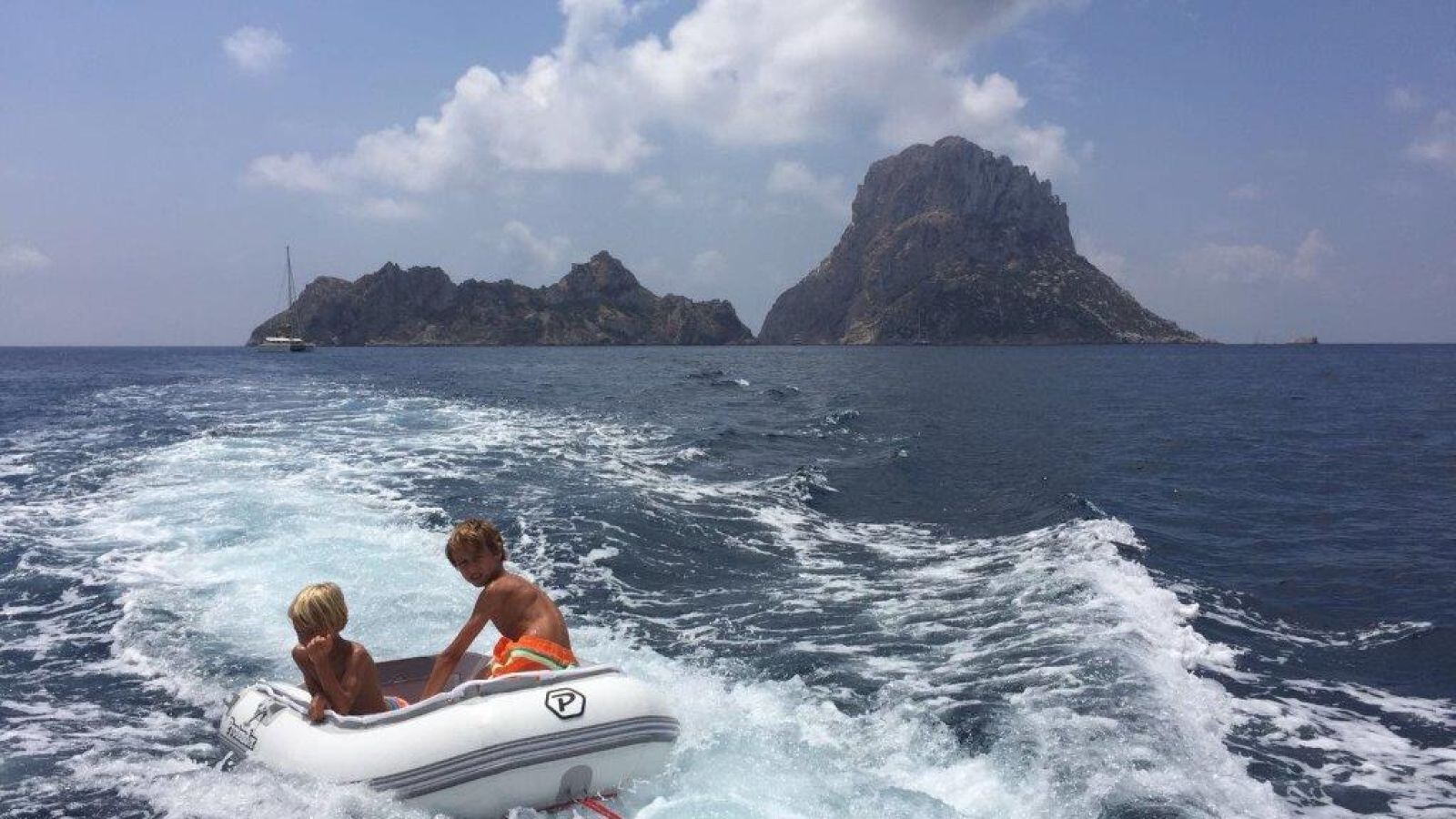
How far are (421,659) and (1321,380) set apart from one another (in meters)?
80.9

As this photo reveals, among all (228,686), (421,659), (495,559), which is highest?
(495,559)

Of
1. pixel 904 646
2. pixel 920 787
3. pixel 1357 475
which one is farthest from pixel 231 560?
pixel 1357 475

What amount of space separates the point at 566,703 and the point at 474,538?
1371 millimetres

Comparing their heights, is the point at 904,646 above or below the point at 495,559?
below

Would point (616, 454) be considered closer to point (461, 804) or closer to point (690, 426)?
point (690, 426)

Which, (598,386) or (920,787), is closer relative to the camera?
(920,787)

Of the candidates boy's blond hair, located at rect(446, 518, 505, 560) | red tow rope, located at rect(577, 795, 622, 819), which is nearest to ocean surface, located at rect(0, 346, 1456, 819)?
red tow rope, located at rect(577, 795, 622, 819)

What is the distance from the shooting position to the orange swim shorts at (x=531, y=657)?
687 cm

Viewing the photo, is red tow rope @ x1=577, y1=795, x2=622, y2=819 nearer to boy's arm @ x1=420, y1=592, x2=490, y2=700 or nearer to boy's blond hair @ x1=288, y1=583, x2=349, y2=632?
boy's arm @ x1=420, y1=592, x2=490, y2=700

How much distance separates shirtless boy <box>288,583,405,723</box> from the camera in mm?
6199

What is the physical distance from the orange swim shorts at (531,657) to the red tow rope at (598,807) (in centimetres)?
96

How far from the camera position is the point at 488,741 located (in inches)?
250

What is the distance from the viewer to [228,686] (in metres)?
9.16

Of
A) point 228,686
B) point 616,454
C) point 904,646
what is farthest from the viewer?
point 616,454
